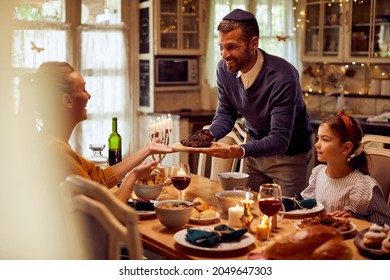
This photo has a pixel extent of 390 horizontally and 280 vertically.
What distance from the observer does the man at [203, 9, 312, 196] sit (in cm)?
251

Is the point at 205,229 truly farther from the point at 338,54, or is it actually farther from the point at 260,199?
the point at 338,54

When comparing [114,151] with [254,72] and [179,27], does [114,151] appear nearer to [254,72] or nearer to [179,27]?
[254,72]

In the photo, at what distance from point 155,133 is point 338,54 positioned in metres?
2.87

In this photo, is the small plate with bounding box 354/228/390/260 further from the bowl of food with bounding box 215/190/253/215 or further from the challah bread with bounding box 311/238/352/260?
the bowl of food with bounding box 215/190/253/215

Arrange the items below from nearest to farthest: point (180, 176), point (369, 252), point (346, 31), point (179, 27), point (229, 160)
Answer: point (369, 252)
point (180, 176)
point (229, 160)
point (346, 31)
point (179, 27)

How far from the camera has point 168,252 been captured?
1.68 m

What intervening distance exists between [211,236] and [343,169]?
2.48ft

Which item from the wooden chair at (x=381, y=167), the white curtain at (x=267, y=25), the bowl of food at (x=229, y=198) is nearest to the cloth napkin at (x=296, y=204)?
the bowl of food at (x=229, y=198)

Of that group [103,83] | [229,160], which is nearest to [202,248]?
[229,160]

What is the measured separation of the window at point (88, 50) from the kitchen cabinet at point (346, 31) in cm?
159

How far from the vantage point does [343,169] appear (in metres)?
2.19

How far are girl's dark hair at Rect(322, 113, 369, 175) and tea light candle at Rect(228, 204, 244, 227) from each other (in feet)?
1.73

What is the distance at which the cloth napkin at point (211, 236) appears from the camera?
63.9 inches
